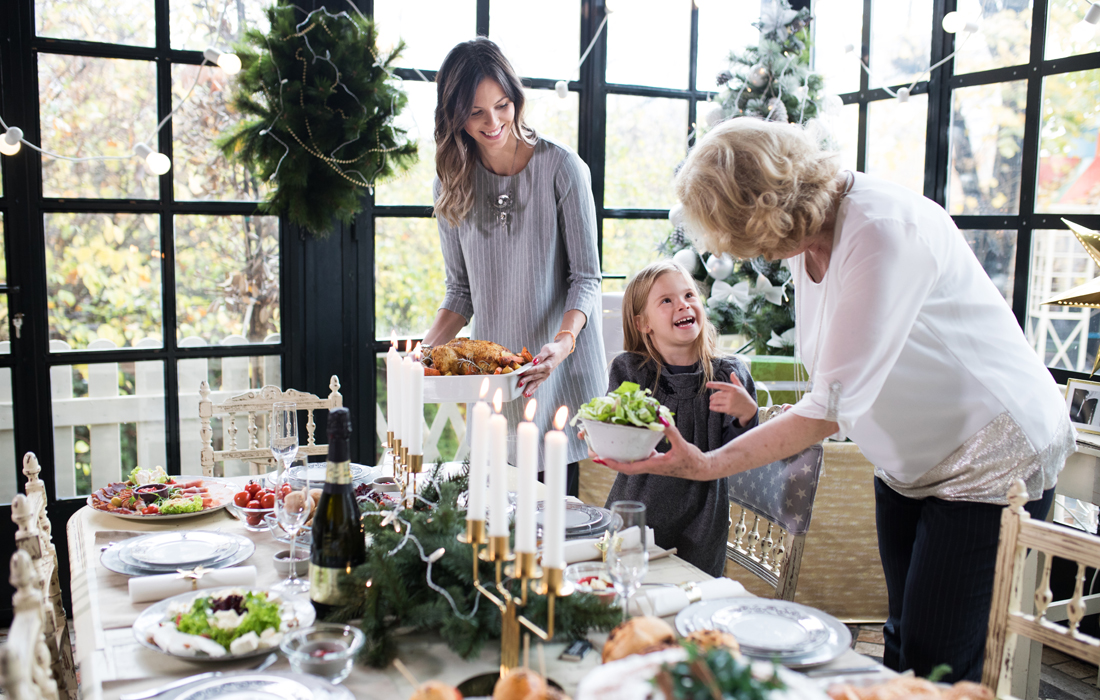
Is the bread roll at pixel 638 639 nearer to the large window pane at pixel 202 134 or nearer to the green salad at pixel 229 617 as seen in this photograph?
the green salad at pixel 229 617

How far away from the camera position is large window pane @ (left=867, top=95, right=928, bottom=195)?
339 centimetres

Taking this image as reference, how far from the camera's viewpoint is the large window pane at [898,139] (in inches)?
134

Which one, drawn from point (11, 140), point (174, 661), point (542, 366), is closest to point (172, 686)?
point (174, 661)

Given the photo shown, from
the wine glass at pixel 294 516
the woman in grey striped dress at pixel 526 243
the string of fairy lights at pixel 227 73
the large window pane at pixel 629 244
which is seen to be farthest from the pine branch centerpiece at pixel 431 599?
the large window pane at pixel 629 244

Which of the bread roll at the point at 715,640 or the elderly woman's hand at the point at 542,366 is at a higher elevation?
the elderly woman's hand at the point at 542,366

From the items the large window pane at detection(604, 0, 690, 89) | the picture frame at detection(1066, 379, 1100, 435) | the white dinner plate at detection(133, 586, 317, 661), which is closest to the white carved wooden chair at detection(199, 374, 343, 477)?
the white dinner plate at detection(133, 586, 317, 661)

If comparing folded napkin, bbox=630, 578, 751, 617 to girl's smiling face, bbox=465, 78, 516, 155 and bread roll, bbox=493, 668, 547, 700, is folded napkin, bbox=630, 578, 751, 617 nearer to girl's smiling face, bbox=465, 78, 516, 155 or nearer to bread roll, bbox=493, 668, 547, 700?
bread roll, bbox=493, 668, 547, 700

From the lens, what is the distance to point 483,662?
3.67 feet

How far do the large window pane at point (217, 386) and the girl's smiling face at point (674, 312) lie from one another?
61.7 inches

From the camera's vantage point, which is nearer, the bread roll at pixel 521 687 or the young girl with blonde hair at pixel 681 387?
the bread roll at pixel 521 687

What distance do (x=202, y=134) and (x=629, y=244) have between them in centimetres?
178

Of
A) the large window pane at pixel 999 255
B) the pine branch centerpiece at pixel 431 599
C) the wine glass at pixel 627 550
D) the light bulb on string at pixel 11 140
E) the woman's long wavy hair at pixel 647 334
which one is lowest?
the pine branch centerpiece at pixel 431 599

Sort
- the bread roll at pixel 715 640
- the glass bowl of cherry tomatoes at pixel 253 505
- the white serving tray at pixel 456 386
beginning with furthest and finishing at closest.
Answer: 1. the white serving tray at pixel 456 386
2. the glass bowl of cherry tomatoes at pixel 253 505
3. the bread roll at pixel 715 640

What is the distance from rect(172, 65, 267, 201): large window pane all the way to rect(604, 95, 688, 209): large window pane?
1.49 m
